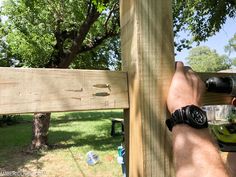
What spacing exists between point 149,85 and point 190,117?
0.16 m

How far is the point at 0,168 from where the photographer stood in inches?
329

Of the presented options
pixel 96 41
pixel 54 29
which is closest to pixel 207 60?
pixel 96 41

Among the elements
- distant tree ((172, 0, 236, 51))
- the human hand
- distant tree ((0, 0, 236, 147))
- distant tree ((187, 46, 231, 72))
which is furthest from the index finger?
distant tree ((187, 46, 231, 72))

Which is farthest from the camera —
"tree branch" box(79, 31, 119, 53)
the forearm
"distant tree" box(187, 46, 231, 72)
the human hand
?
"distant tree" box(187, 46, 231, 72)

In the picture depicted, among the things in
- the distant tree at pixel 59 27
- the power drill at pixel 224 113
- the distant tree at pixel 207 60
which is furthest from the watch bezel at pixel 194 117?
the distant tree at pixel 207 60

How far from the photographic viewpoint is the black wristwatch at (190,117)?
3.08ft

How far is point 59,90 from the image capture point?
96 centimetres

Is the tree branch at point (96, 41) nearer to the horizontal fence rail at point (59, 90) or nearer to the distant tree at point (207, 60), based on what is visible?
the horizontal fence rail at point (59, 90)

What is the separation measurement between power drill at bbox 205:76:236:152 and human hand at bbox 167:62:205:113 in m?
0.05

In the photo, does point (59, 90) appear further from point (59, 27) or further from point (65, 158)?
point (59, 27)

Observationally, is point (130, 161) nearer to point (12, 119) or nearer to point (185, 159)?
point (185, 159)

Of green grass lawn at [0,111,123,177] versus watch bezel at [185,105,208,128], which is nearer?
watch bezel at [185,105,208,128]

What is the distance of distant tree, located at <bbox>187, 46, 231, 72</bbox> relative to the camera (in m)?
61.7

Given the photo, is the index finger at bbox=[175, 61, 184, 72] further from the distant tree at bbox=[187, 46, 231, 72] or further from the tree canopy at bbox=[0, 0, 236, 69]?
the distant tree at bbox=[187, 46, 231, 72]
